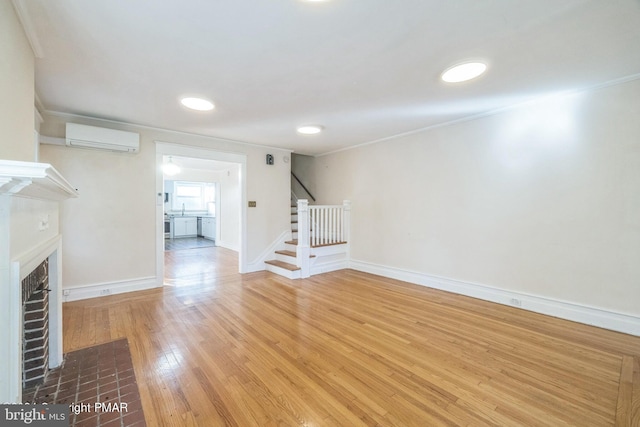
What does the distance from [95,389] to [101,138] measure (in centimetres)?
301

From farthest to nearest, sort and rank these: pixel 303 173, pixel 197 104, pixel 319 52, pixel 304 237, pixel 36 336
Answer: pixel 303 173
pixel 304 237
pixel 197 104
pixel 319 52
pixel 36 336

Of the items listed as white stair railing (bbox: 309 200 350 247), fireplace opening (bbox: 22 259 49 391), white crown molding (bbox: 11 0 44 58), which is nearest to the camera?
white crown molding (bbox: 11 0 44 58)

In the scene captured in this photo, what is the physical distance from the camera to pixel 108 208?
12.0ft

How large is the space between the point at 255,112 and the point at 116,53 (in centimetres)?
147

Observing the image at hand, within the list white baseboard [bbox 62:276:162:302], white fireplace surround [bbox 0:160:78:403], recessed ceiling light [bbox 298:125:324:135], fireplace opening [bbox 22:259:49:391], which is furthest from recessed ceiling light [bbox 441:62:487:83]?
white baseboard [bbox 62:276:162:302]

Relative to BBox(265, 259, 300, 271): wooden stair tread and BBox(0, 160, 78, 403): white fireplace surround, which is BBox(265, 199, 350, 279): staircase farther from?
BBox(0, 160, 78, 403): white fireplace surround

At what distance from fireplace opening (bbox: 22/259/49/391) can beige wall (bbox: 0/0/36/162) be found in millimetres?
842

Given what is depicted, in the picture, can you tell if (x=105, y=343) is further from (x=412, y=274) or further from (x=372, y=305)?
(x=412, y=274)

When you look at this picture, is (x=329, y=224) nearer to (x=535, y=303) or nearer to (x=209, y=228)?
(x=535, y=303)

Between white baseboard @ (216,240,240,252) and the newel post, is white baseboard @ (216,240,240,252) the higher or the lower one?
the lower one

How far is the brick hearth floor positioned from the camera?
1530mm

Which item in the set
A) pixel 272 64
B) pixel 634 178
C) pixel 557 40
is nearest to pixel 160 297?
pixel 272 64

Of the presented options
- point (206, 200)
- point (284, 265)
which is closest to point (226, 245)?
point (284, 265)

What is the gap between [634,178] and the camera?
97.3 inches
